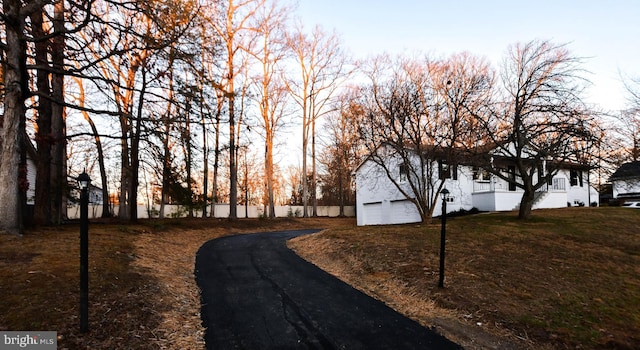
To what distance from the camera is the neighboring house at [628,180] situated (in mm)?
31347

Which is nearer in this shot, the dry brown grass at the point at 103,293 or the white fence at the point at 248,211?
the dry brown grass at the point at 103,293

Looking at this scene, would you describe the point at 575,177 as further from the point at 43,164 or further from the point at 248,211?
the point at 43,164

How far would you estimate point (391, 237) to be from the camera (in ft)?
40.8

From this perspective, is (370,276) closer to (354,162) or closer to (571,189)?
(354,162)

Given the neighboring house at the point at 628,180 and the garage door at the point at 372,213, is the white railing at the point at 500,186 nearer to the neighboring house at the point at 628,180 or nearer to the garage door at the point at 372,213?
the neighboring house at the point at 628,180

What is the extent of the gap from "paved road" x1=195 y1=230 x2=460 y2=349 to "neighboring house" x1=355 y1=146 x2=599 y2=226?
51.1 feet

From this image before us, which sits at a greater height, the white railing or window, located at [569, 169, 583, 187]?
window, located at [569, 169, 583, 187]

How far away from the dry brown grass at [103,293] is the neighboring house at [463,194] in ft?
56.3

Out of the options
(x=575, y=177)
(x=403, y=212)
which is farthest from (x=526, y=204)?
(x=575, y=177)

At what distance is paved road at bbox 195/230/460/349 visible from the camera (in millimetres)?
5102

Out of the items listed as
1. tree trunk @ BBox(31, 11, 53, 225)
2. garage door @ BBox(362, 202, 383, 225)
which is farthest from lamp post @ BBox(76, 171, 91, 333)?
garage door @ BBox(362, 202, 383, 225)

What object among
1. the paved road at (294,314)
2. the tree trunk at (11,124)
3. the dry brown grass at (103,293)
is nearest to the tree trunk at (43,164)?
the dry brown grass at (103,293)

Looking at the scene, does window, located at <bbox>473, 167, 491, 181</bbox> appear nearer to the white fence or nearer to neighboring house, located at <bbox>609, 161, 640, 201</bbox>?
neighboring house, located at <bbox>609, 161, 640, 201</bbox>

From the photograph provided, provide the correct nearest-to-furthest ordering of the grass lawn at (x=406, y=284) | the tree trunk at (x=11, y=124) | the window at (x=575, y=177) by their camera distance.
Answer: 1. the grass lawn at (x=406, y=284)
2. the tree trunk at (x=11, y=124)
3. the window at (x=575, y=177)
